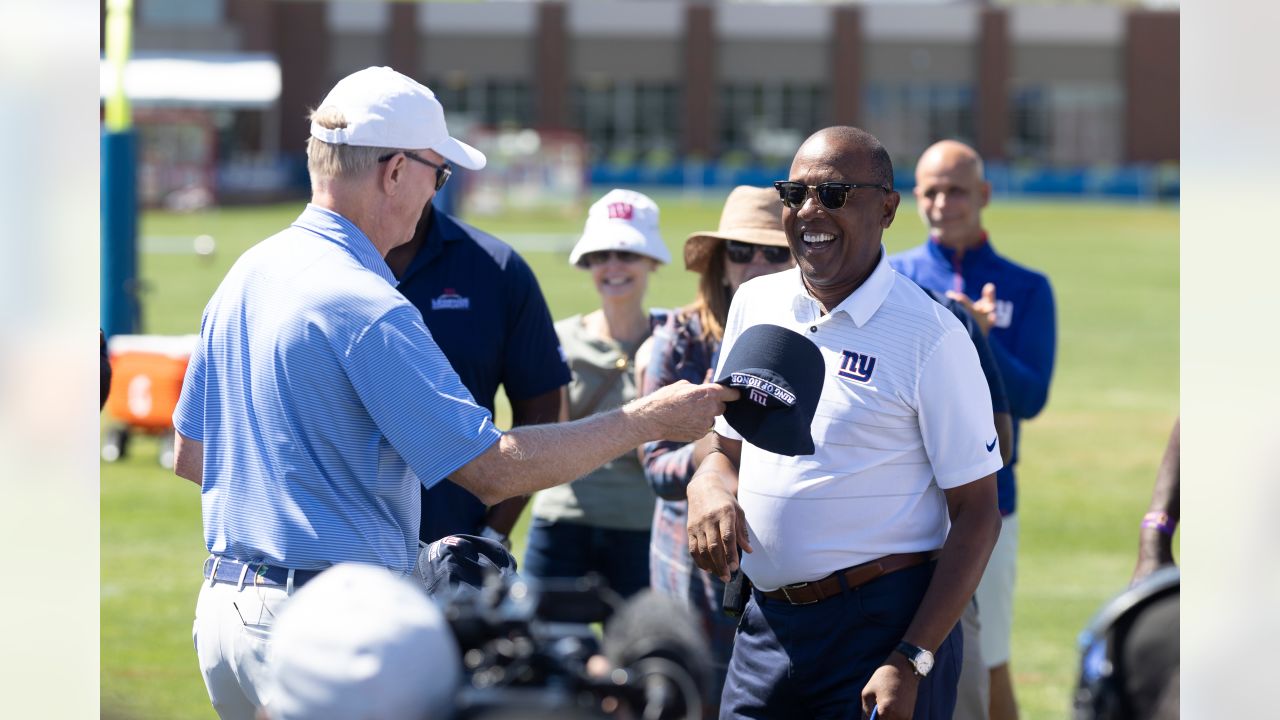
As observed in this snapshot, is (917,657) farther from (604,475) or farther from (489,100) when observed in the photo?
(489,100)

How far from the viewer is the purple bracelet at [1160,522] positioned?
491 cm

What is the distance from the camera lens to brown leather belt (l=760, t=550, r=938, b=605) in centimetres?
379

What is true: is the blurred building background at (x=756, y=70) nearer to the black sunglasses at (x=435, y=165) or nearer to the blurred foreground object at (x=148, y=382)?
the blurred foreground object at (x=148, y=382)

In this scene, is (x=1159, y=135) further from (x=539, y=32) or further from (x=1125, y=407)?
(x=1125, y=407)

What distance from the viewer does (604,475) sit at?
6.16 m

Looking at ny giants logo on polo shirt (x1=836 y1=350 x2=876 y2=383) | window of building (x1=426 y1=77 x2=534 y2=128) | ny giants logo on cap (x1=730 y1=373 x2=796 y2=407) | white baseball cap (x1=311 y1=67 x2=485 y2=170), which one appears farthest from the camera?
window of building (x1=426 y1=77 x2=534 y2=128)

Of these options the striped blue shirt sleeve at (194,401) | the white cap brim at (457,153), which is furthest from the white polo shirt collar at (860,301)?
the striped blue shirt sleeve at (194,401)

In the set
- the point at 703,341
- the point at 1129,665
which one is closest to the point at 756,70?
the point at 703,341

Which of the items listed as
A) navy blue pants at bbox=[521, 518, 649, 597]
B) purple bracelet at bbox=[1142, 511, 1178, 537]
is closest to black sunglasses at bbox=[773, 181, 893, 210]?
purple bracelet at bbox=[1142, 511, 1178, 537]

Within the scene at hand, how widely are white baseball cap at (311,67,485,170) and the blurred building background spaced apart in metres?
68.2

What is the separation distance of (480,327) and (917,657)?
212 centimetres

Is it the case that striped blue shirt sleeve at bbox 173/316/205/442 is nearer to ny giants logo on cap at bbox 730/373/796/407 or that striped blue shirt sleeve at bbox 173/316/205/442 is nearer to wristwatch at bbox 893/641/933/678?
ny giants logo on cap at bbox 730/373/796/407

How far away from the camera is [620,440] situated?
3498mm
